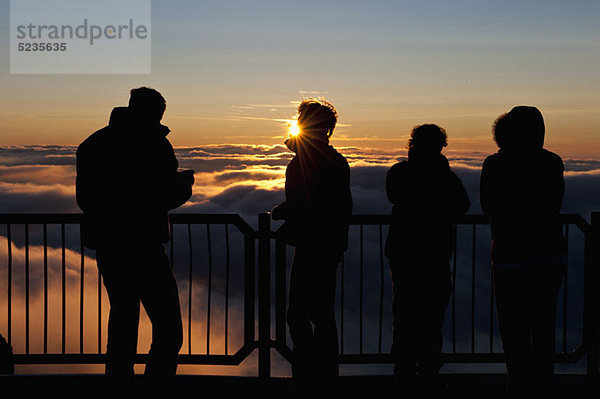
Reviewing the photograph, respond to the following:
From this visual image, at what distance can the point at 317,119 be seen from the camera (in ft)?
15.4

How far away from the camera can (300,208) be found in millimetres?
4773

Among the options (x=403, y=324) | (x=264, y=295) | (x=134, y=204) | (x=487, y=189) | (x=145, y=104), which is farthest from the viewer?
(x=264, y=295)

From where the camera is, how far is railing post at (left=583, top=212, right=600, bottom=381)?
6.04 m

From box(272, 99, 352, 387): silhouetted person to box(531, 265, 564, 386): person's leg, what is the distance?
137 cm

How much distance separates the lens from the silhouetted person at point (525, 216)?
431 cm

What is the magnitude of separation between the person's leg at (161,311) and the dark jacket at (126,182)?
17cm

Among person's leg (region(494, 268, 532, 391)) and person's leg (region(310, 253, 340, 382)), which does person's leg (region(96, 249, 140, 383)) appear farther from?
person's leg (region(494, 268, 532, 391))

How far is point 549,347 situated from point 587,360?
195 cm

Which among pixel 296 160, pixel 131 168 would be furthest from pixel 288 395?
pixel 131 168

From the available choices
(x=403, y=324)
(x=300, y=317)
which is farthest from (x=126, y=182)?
(x=403, y=324)

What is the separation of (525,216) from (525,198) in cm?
12

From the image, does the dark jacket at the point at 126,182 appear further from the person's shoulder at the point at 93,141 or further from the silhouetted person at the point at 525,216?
the silhouetted person at the point at 525,216

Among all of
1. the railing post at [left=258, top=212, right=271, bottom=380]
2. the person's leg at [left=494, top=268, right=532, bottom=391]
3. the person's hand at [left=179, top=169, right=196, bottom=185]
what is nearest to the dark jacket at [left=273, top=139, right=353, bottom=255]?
the person's hand at [left=179, top=169, right=196, bottom=185]

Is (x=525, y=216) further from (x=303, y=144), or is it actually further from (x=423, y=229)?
(x=303, y=144)
